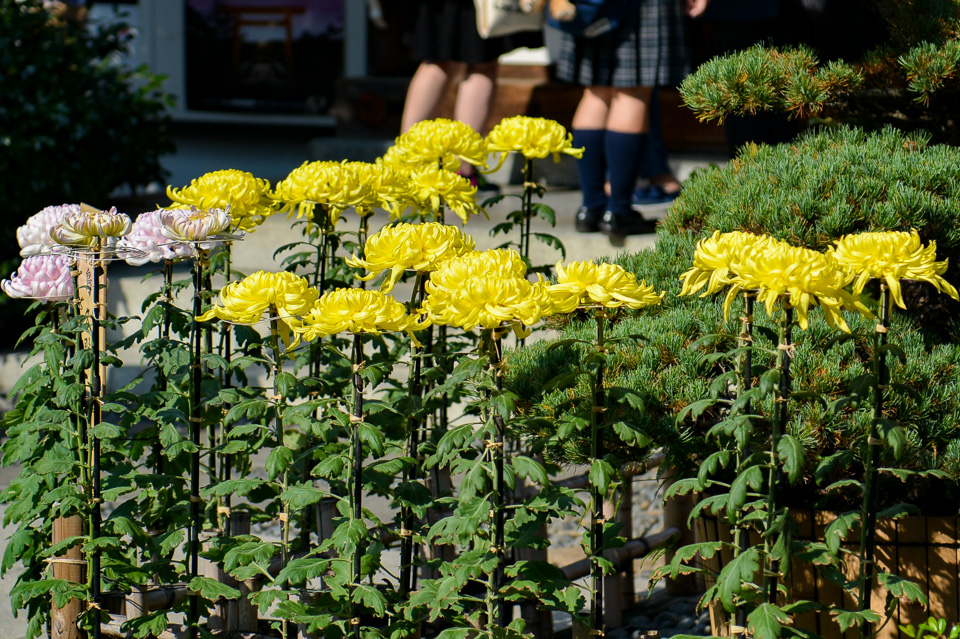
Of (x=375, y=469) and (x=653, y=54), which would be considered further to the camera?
(x=653, y=54)

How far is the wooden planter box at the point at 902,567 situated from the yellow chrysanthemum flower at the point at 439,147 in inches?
47.1

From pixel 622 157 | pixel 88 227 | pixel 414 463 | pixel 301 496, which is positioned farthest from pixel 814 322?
pixel 622 157

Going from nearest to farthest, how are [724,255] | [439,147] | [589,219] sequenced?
1. [724,255]
2. [439,147]
3. [589,219]

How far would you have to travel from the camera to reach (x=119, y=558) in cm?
246

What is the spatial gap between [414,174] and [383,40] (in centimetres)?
731

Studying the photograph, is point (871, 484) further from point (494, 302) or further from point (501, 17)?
point (501, 17)

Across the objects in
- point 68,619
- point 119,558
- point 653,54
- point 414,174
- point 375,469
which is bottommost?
point 68,619

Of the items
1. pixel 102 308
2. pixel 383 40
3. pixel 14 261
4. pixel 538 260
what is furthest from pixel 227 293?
pixel 383 40

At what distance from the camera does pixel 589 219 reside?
4.54 m

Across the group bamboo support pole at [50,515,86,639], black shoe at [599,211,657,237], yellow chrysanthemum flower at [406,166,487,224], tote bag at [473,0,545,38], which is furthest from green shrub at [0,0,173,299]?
yellow chrysanthemum flower at [406,166,487,224]

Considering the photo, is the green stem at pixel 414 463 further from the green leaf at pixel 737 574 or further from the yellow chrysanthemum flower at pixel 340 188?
the green leaf at pixel 737 574

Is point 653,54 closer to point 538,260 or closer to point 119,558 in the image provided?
point 538,260

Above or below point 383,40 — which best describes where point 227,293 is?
below

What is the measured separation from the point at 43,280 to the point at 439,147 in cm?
106
